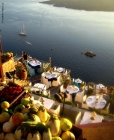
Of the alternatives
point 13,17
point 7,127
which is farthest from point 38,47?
point 7,127

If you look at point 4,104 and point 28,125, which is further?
point 4,104

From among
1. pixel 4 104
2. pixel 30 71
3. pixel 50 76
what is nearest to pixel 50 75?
pixel 50 76

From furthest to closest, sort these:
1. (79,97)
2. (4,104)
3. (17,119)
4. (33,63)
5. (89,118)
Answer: (33,63), (79,97), (89,118), (4,104), (17,119)

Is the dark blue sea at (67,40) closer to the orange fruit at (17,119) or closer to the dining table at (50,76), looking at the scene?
the dining table at (50,76)

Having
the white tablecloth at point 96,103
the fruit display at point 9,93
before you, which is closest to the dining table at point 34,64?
the white tablecloth at point 96,103

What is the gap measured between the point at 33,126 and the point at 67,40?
139 ft

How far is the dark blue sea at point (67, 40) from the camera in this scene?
3519 centimetres

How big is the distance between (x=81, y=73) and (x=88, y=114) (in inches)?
959

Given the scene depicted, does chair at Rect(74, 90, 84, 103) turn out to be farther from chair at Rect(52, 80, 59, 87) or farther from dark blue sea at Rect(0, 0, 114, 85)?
dark blue sea at Rect(0, 0, 114, 85)

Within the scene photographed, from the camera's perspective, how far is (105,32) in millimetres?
51344

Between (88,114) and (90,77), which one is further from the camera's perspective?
(90,77)

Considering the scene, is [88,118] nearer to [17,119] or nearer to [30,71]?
[17,119]

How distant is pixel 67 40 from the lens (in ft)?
149

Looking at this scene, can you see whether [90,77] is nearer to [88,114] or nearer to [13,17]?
[88,114]
